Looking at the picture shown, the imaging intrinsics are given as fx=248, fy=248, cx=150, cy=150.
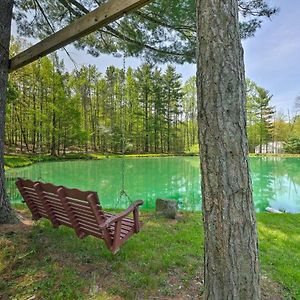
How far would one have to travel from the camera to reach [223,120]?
154 centimetres

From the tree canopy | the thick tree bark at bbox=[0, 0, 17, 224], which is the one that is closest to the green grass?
the tree canopy

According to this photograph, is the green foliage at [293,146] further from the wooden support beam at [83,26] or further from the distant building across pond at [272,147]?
the wooden support beam at [83,26]

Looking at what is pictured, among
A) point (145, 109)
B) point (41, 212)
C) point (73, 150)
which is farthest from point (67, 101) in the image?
point (41, 212)

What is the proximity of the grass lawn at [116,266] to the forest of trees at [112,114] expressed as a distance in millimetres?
18515

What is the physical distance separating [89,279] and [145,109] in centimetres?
2744

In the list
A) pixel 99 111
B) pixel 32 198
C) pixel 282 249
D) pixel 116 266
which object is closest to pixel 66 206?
pixel 116 266

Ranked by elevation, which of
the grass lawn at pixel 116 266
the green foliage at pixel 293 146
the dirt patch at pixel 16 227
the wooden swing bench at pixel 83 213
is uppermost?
the green foliage at pixel 293 146

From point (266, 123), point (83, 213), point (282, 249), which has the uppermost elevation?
point (266, 123)

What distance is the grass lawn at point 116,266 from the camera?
215cm

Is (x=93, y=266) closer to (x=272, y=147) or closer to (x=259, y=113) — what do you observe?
(x=259, y=113)

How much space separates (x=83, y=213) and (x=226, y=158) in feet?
5.48

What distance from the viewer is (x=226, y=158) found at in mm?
1536

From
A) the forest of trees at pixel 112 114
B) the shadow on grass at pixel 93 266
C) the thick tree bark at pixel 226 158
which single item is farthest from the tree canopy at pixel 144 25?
the forest of trees at pixel 112 114

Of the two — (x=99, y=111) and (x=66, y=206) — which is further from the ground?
(x=99, y=111)
